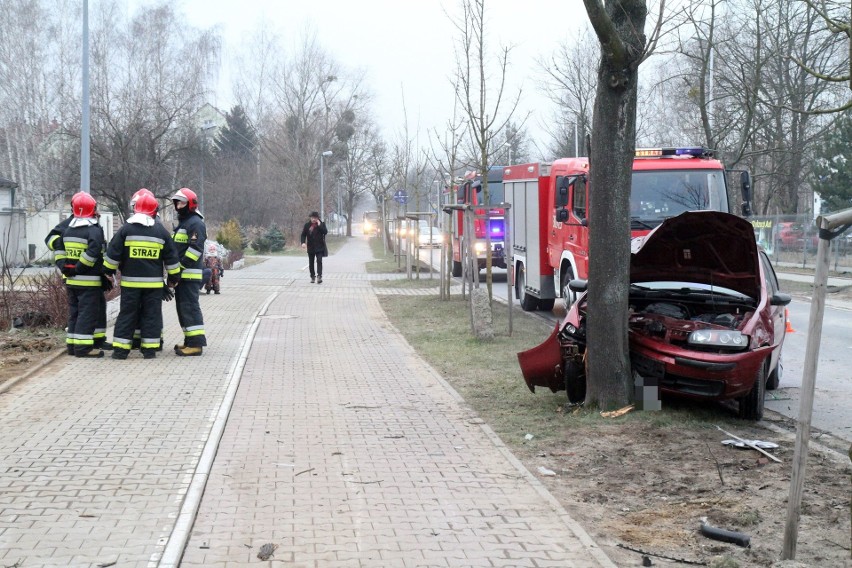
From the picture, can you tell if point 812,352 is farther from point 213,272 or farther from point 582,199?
point 213,272

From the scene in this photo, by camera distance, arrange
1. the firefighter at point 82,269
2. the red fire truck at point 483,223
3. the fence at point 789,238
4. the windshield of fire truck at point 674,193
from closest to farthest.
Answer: the firefighter at point 82,269 < the windshield of fire truck at point 674,193 < the red fire truck at point 483,223 < the fence at point 789,238

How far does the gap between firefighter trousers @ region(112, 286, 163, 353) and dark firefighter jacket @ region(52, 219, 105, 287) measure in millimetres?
404

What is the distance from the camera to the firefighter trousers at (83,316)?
36.8ft

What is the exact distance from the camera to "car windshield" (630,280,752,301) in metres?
9.20

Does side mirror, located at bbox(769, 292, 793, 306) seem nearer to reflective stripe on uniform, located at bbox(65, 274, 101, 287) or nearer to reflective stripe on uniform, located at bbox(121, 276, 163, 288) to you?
reflective stripe on uniform, located at bbox(121, 276, 163, 288)

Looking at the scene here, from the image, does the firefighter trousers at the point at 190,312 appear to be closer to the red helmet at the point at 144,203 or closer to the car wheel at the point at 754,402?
the red helmet at the point at 144,203

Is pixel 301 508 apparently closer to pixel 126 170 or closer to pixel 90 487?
pixel 90 487

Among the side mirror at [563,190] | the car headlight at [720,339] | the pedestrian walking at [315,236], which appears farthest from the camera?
the pedestrian walking at [315,236]

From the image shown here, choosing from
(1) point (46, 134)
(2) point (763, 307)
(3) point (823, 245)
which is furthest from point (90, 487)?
(1) point (46, 134)

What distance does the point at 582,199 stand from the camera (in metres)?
14.5

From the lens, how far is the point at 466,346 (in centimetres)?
1298

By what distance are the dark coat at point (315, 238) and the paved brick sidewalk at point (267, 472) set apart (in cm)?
1333

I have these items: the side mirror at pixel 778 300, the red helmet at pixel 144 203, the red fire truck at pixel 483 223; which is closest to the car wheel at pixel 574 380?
the side mirror at pixel 778 300

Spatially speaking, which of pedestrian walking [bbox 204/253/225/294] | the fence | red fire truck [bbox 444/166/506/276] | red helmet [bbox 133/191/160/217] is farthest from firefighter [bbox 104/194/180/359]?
the fence
